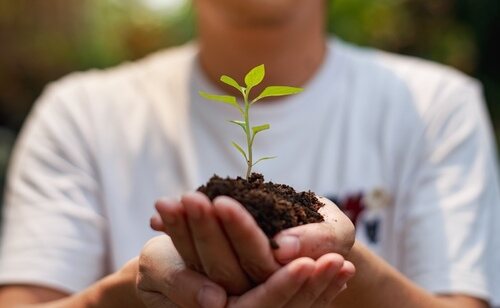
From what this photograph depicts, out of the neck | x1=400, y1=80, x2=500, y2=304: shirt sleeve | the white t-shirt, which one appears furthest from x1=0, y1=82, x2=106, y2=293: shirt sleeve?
x1=400, y1=80, x2=500, y2=304: shirt sleeve

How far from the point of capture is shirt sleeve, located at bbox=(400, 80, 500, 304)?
1.40 meters

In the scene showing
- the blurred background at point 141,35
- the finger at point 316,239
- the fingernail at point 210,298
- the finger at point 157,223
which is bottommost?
the blurred background at point 141,35

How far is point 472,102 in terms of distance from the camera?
64.0 inches

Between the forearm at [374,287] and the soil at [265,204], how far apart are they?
0.37ft

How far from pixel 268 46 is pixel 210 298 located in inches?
32.2

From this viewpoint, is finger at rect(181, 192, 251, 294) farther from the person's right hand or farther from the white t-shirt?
the white t-shirt

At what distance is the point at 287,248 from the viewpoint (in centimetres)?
78

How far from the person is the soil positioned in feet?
1.93

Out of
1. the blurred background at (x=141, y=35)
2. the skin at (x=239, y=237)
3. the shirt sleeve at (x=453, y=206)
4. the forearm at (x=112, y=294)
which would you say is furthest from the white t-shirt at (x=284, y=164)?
the blurred background at (x=141, y=35)

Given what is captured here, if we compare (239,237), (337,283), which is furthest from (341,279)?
(239,237)

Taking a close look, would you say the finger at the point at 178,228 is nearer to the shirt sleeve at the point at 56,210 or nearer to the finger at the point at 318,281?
the finger at the point at 318,281

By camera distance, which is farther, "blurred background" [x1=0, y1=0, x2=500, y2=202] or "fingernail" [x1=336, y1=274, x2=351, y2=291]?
"blurred background" [x1=0, y1=0, x2=500, y2=202]

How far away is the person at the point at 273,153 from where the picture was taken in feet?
4.75

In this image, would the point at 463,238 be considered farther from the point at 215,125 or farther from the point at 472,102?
the point at 215,125
